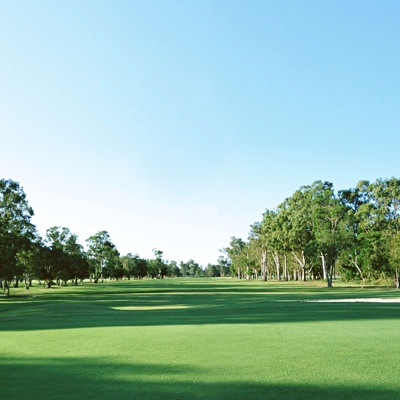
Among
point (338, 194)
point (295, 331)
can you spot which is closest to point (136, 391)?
point (295, 331)

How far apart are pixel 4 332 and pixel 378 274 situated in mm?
67320

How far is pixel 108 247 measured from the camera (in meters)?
140

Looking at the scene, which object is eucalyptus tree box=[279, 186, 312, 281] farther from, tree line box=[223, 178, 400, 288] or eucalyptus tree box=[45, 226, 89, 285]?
eucalyptus tree box=[45, 226, 89, 285]

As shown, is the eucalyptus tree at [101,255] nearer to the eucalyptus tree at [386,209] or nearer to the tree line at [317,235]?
the tree line at [317,235]

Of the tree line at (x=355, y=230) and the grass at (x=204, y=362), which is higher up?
the tree line at (x=355, y=230)

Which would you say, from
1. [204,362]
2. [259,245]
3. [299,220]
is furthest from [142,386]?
[259,245]

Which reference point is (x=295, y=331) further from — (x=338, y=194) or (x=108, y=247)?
(x=108, y=247)

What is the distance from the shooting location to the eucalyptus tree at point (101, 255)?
13688 cm

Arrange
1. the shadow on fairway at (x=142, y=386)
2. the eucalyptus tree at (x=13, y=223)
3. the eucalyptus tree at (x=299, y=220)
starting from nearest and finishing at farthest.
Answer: the shadow on fairway at (x=142, y=386) < the eucalyptus tree at (x=13, y=223) < the eucalyptus tree at (x=299, y=220)

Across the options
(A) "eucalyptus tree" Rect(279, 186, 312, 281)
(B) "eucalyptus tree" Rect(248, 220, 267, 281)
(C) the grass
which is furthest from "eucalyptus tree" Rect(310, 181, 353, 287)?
(C) the grass

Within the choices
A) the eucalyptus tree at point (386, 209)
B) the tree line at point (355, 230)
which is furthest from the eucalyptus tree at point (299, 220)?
the eucalyptus tree at point (386, 209)

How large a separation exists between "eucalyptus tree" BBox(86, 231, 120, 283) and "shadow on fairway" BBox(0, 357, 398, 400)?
12790cm

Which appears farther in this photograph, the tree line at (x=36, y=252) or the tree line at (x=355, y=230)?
the tree line at (x=355, y=230)

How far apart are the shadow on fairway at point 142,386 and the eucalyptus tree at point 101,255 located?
127896mm
